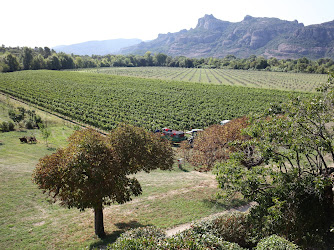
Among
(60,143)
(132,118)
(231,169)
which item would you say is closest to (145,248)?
(231,169)

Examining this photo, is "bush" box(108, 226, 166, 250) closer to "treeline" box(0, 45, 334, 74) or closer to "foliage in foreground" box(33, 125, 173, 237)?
"foliage in foreground" box(33, 125, 173, 237)

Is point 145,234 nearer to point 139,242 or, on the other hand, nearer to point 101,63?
point 139,242

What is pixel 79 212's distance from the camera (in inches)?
603

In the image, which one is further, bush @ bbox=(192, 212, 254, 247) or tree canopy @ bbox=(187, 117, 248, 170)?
tree canopy @ bbox=(187, 117, 248, 170)

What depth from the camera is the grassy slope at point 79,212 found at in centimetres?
1184

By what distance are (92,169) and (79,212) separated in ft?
20.6

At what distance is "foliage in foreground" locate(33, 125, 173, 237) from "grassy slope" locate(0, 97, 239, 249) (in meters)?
1.88

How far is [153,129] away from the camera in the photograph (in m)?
39.4

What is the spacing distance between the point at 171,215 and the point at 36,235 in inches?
293

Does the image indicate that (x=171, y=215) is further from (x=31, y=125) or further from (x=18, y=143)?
(x=31, y=125)

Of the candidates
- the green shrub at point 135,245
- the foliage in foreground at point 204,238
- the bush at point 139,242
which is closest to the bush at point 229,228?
the foliage in foreground at point 204,238

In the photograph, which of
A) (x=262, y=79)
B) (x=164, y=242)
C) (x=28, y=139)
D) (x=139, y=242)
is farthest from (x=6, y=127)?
(x=262, y=79)

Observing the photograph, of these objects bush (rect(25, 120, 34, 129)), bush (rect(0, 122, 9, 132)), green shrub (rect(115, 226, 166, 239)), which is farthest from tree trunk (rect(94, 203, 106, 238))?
bush (rect(25, 120, 34, 129))

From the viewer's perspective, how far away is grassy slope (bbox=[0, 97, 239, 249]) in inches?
466
